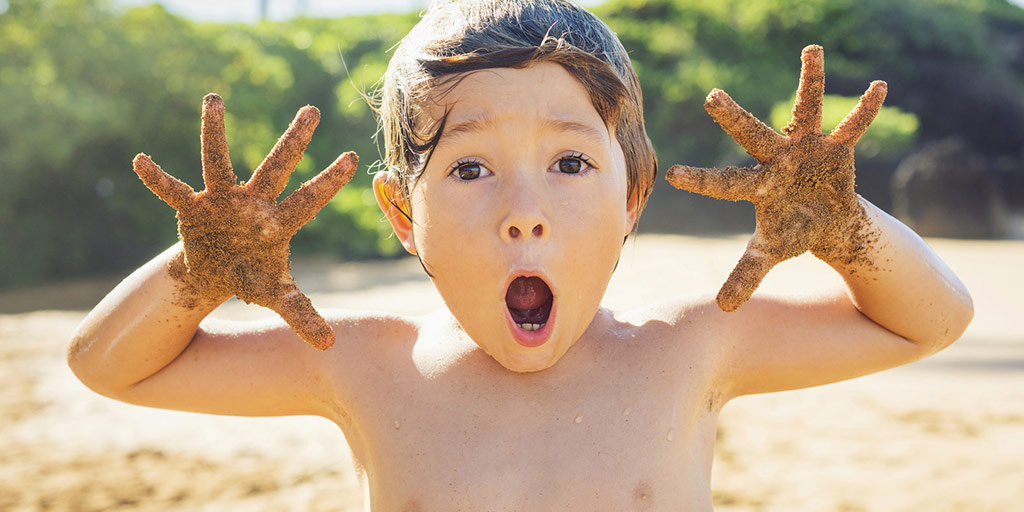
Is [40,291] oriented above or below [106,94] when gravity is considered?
below

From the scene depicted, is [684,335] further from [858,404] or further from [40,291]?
[40,291]

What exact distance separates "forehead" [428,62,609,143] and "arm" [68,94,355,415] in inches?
8.4

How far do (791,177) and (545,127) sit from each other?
0.44 meters

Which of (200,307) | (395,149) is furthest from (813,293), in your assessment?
(200,307)

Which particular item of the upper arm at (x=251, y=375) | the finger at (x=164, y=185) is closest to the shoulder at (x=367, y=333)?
the upper arm at (x=251, y=375)

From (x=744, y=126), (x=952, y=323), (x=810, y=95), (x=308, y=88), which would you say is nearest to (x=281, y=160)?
(x=744, y=126)

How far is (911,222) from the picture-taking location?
41.6 ft

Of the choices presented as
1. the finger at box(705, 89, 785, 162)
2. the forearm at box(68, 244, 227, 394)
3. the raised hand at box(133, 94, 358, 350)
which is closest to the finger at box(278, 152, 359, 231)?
the raised hand at box(133, 94, 358, 350)

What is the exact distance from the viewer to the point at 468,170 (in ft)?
4.99

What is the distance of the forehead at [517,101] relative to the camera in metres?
1.49

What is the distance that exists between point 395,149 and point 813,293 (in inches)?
35.3

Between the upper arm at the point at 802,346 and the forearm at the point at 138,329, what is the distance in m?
1.00

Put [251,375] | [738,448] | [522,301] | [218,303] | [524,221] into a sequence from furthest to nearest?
[738,448]
[251,375]
[218,303]
[522,301]
[524,221]

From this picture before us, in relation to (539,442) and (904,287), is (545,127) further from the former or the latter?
(904,287)
